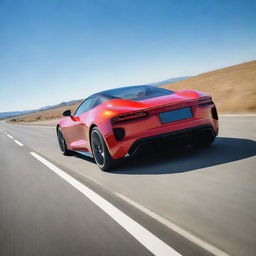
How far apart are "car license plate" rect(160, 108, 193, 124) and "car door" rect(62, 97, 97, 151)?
1.45 meters

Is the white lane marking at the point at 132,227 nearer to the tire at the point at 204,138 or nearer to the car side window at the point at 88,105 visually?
the car side window at the point at 88,105

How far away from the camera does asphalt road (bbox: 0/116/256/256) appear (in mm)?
2084

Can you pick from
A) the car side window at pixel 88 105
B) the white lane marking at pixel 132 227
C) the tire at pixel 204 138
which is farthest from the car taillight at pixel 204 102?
the white lane marking at pixel 132 227

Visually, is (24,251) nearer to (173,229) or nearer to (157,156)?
(173,229)

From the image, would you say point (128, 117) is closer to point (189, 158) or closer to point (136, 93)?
point (136, 93)

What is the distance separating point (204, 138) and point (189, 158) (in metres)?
0.51

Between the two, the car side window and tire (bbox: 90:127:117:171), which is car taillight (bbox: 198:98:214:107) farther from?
the car side window

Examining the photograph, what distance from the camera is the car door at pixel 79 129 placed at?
5117 mm

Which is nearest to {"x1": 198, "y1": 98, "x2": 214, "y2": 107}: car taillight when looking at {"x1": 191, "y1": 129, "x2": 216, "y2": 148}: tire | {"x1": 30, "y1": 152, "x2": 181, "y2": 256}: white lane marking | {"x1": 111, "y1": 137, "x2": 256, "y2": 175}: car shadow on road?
{"x1": 191, "y1": 129, "x2": 216, "y2": 148}: tire

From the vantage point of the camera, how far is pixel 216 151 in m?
4.66

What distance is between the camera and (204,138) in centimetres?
472

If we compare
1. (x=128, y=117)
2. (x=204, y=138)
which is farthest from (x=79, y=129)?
(x=204, y=138)

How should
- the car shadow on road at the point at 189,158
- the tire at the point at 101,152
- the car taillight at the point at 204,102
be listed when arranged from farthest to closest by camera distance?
the tire at the point at 101,152, the car taillight at the point at 204,102, the car shadow on road at the point at 189,158

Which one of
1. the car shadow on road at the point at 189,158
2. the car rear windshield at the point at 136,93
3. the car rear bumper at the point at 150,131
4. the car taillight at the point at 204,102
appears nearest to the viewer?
the car rear bumper at the point at 150,131
